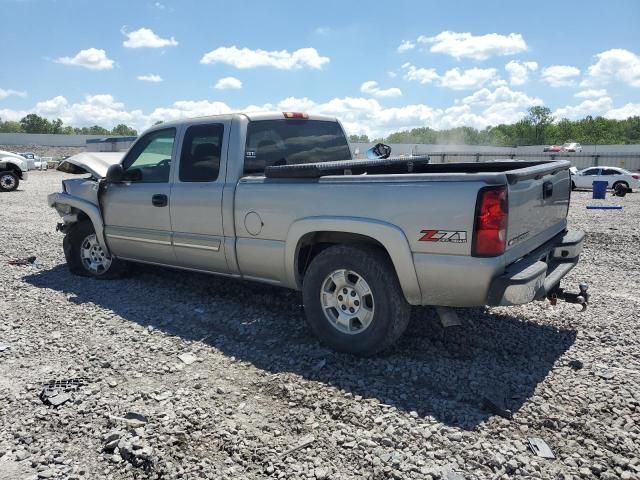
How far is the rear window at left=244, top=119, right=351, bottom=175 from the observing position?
4.98m

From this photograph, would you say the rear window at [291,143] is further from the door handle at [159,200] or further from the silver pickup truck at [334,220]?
the door handle at [159,200]

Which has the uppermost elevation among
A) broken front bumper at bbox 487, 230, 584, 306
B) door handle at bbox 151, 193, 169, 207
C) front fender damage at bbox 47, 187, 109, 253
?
door handle at bbox 151, 193, 169, 207

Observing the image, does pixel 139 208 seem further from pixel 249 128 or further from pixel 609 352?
pixel 609 352

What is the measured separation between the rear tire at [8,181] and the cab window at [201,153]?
1892 cm

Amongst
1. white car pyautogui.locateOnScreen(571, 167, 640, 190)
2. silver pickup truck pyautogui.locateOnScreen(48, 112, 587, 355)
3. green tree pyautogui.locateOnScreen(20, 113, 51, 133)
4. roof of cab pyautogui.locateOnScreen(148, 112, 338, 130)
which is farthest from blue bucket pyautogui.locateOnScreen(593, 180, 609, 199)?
green tree pyautogui.locateOnScreen(20, 113, 51, 133)

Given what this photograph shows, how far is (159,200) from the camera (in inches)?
214

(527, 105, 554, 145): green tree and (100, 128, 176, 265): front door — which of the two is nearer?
(100, 128, 176, 265): front door

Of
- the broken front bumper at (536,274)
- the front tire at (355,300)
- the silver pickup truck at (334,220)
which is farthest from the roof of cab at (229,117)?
the broken front bumper at (536,274)

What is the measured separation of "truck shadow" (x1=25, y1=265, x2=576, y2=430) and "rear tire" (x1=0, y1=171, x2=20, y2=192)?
17.4 meters

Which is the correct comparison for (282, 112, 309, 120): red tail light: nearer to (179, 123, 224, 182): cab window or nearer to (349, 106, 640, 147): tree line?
(179, 123, 224, 182): cab window

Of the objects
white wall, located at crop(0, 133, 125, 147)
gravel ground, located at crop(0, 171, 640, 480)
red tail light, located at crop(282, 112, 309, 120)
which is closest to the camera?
gravel ground, located at crop(0, 171, 640, 480)

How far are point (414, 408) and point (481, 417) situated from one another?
1.39 ft

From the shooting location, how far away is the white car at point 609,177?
23.8 m

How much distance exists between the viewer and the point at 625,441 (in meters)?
2.98
